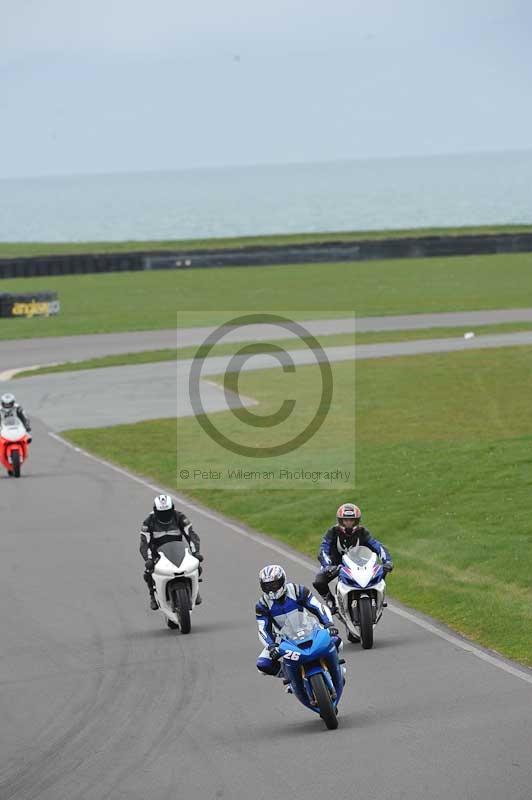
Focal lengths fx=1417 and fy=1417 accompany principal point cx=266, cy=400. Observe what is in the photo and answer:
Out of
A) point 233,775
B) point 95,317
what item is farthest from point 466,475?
point 95,317

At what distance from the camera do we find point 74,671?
15664 millimetres

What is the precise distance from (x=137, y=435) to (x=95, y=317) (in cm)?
2927

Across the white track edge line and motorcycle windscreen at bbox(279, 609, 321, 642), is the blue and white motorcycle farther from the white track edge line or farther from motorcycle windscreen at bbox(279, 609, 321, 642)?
the white track edge line

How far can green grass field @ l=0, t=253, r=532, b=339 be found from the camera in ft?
203

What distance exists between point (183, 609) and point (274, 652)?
3.88 metres

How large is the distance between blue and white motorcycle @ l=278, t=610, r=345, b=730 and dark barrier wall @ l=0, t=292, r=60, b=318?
170 feet

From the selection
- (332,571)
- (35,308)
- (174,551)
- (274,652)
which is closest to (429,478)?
(174,551)

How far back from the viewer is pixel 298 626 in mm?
13602

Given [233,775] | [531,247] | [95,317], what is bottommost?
[233,775]

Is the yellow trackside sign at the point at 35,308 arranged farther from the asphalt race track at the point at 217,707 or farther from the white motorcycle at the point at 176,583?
the white motorcycle at the point at 176,583

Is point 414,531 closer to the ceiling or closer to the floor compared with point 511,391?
closer to the floor

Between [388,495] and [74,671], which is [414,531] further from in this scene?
[74,671]

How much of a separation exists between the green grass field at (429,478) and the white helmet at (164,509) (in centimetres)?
351

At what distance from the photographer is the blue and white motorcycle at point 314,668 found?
13.1 m
